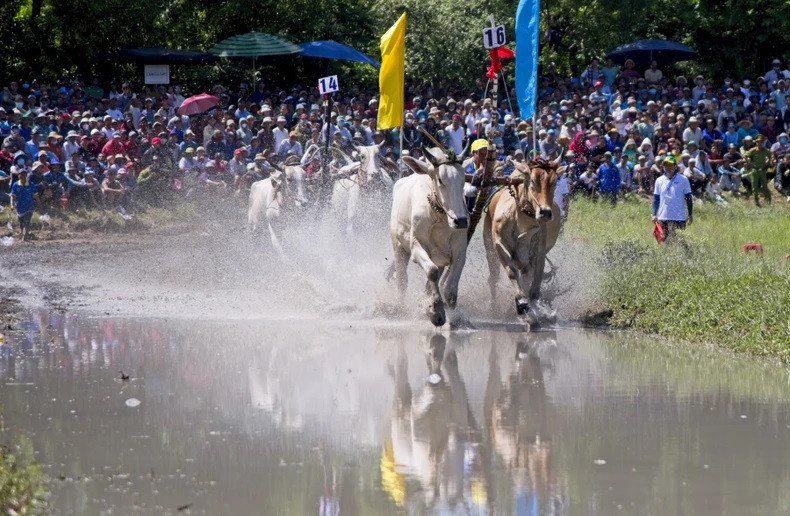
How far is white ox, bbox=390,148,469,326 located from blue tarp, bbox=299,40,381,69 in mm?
14046

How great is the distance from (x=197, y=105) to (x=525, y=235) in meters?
12.9

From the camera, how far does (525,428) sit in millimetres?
9664

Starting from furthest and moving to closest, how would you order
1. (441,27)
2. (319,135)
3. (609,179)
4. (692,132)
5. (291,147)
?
(441,27), (692,132), (609,179), (291,147), (319,135)

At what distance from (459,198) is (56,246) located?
32.4 feet

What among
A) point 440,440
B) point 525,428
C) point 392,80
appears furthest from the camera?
point 392,80

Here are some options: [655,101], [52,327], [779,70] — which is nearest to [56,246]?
[52,327]

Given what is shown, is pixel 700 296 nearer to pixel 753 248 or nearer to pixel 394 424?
pixel 753 248

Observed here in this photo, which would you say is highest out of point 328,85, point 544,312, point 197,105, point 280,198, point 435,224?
point 197,105

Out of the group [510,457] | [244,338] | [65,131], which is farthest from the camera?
[65,131]

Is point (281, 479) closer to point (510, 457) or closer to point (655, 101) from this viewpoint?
point (510, 457)

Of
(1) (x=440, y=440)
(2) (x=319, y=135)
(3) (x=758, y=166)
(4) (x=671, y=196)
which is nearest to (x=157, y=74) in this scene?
(2) (x=319, y=135)

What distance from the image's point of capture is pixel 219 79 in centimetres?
3092

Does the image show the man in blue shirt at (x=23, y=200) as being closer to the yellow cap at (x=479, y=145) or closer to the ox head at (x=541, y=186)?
the yellow cap at (x=479, y=145)

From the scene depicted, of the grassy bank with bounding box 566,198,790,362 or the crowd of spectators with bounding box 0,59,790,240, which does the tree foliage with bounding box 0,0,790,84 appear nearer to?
the crowd of spectators with bounding box 0,59,790,240
